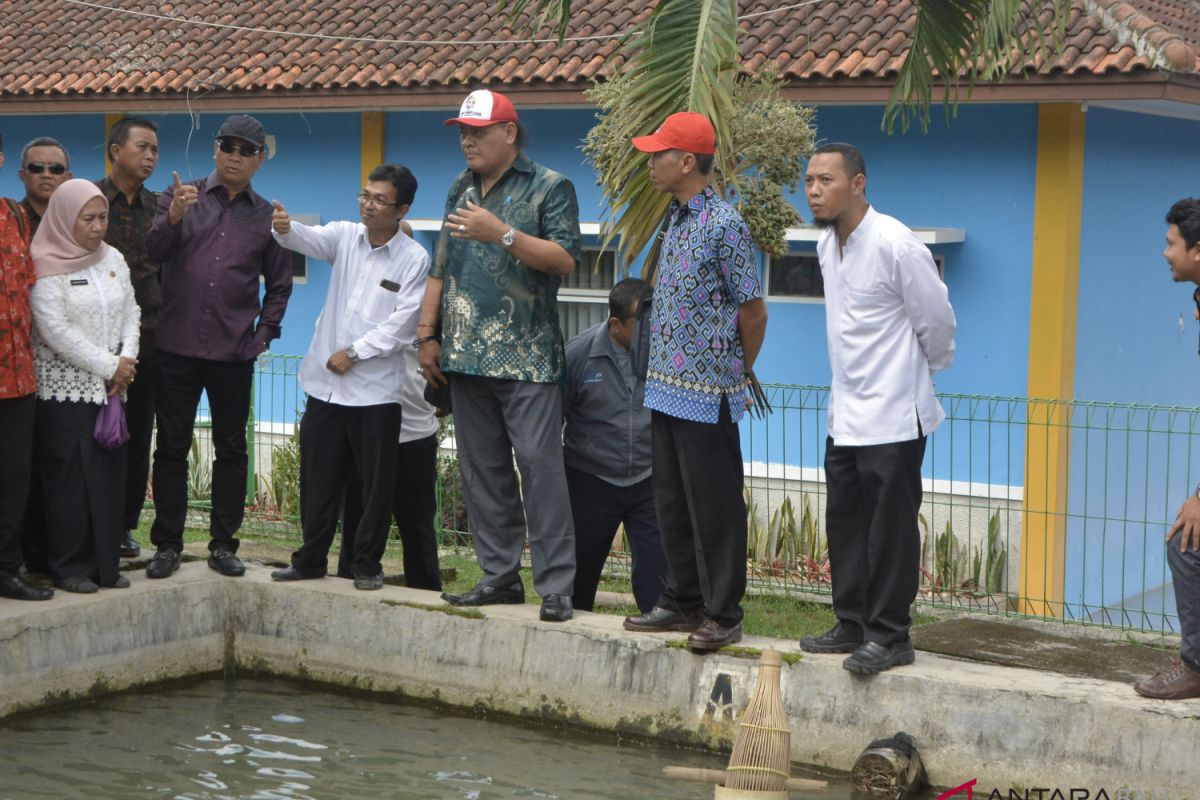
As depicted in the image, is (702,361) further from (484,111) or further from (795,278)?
(795,278)

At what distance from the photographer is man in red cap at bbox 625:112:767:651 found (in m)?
6.78

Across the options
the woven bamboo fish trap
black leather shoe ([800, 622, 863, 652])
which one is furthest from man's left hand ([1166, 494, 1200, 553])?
the woven bamboo fish trap

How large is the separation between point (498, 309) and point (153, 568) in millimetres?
2218

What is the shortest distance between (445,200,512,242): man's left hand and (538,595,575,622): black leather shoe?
1588 millimetres

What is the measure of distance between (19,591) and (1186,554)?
493cm

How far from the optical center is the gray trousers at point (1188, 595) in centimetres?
610

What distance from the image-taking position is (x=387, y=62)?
48.5ft

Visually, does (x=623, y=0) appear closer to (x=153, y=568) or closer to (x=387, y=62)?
(x=387, y=62)

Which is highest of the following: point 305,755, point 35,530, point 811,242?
point 811,242

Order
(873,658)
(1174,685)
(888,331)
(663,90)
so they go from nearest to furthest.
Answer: (1174,685)
(888,331)
(873,658)
(663,90)

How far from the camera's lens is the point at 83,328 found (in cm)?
768

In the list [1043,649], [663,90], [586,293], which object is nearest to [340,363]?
[663,90]

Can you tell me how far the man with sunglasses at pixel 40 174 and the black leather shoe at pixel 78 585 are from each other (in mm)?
1621

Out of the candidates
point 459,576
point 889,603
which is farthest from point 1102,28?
point 889,603
